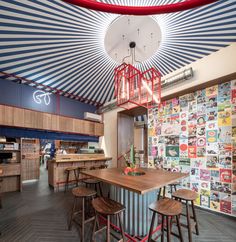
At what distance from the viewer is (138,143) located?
32.2 feet

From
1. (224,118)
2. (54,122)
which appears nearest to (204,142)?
(224,118)

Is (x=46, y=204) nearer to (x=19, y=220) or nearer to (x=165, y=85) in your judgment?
(x=19, y=220)

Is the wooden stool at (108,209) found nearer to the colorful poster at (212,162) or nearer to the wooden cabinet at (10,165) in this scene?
the colorful poster at (212,162)

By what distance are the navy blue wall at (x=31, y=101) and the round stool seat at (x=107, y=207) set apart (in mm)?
4754

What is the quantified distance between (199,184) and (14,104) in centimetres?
598

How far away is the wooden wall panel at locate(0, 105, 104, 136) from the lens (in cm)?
455

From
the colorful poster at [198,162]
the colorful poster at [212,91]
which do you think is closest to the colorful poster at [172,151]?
the colorful poster at [198,162]

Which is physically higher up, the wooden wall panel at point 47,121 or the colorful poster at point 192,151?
the wooden wall panel at point 47,121

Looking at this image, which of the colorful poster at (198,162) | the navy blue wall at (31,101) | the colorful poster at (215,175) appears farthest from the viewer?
the navy blue wall at (31,101)

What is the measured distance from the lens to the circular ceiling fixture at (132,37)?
295 cm

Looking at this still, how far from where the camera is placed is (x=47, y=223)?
9.20ft

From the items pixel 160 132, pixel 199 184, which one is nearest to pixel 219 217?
pixel 199 184

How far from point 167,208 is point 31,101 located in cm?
554

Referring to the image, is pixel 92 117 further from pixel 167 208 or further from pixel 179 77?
pixel 167 208
